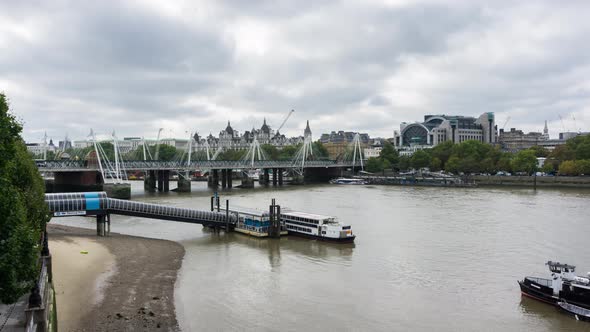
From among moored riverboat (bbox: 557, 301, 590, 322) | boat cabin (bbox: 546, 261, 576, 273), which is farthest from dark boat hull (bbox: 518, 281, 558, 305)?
boat cabin (bbox: 546, 261, 576, 273)

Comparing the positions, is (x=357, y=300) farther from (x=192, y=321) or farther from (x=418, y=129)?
(x=418, y=129)

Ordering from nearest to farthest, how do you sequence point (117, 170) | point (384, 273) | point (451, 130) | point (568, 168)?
point (384, 273), point (117, 170), point (568, 168), point (451, 130)

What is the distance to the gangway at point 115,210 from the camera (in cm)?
3891

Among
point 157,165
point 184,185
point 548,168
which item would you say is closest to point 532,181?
point 548,168

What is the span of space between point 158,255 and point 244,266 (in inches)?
232

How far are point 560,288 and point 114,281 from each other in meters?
20.9

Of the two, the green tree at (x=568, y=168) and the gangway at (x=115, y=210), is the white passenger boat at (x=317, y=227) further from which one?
the green tree at (x=568, y=168)

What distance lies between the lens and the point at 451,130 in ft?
613

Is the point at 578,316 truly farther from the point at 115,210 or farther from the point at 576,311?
the point at 115,210

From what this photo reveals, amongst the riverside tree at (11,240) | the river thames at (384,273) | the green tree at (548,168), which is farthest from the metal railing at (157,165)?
the riverside tree at (11,240)

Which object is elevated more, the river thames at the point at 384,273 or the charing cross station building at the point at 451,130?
the charing cross station building at the point at 451,130

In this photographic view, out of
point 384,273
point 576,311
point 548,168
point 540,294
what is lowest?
point 576,311

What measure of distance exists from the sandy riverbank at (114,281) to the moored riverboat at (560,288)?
626 inches

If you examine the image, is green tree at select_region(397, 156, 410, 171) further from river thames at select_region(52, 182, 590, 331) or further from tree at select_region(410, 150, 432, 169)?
river thames at select_region(52, 182, 590, 331)
